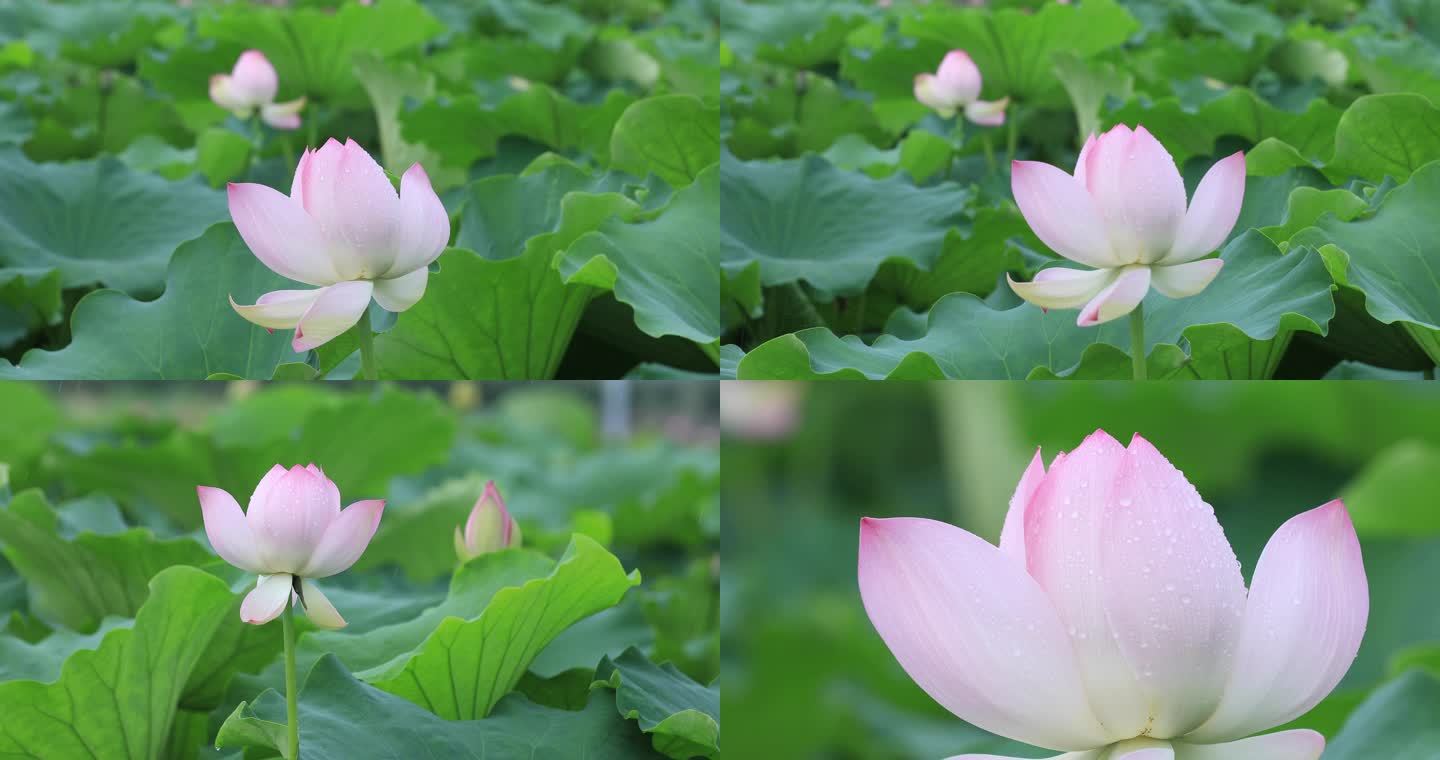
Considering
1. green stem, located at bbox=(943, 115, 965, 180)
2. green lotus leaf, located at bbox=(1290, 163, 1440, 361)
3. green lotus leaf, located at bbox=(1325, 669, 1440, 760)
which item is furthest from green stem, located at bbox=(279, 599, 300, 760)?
green stem, located at bbox=(943, 115, 965, 180)

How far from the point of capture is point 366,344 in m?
0.79

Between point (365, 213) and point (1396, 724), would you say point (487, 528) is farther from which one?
point (1396, 724)

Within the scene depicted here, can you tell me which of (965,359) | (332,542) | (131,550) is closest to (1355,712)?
(965,359)

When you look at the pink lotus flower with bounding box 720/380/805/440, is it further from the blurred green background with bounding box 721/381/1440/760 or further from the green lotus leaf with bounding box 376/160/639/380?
the green lotus leaf with bounding box 376/160/639/380

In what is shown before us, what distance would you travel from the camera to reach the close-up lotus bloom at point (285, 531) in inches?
22.3

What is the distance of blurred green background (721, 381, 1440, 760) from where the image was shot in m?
0.80

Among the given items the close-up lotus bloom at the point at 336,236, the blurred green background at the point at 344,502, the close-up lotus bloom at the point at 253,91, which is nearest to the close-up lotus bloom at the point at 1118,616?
the blurred green background at the point at 344,502

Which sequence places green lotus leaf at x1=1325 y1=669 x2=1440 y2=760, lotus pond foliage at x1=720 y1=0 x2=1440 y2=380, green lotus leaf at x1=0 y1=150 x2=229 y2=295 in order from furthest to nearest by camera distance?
1. green lotus leaf at x1=0 y1=150 x2=229 y2=295
2. lotus pond foliage at x1=720 y1=0 x2=1440 y2=380
3. green lotus leaf at x1=1325 y1=669 x2=1440 y2=760

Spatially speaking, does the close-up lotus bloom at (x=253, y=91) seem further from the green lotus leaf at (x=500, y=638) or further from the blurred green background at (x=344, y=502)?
the green lotus leaf at (x=500, y=638)

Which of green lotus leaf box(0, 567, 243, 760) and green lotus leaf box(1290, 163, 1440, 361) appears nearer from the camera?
green lotus leaf box(0, 567, 243, 760)

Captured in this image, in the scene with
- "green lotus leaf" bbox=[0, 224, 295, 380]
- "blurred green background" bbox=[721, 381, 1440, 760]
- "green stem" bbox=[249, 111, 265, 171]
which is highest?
"green lotus leaf" bbox=[0, 224, 295, 380]

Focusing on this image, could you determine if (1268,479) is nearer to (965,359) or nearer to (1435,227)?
(1435,227)

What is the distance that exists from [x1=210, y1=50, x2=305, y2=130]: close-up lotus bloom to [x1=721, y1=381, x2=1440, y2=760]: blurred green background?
1.92 ft

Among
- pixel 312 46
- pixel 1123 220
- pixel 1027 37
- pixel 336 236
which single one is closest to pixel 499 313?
pixel 336 236
